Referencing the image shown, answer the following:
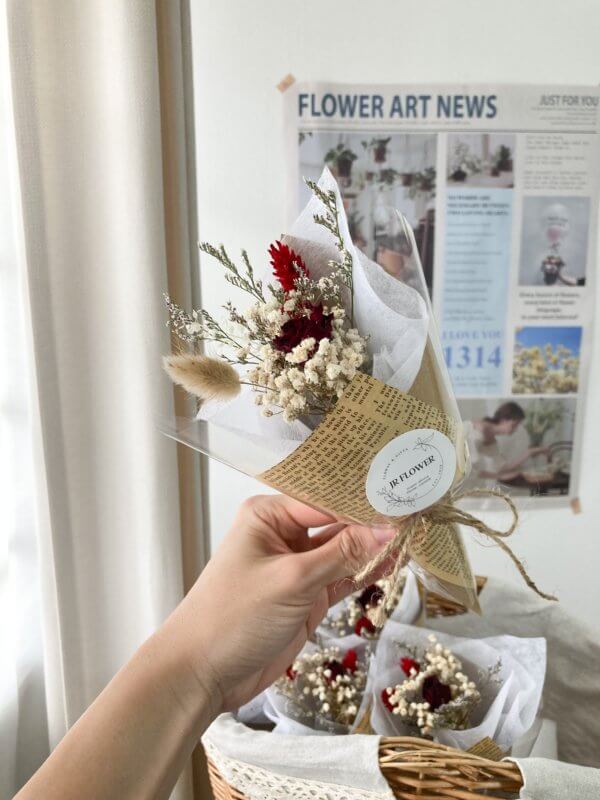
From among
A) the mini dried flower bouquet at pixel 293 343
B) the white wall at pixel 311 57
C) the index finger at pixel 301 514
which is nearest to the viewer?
the mini dried flower bouquet at pixel 293 343

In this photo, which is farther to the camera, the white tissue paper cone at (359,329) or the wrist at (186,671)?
the wrist at (186,671)

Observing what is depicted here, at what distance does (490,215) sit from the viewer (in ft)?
4.85

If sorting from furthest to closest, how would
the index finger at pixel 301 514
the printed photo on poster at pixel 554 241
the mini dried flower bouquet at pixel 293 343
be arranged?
1. the printed photo on poster at pixel 554 241
2. the index finger at pixel 301 514
3. the mini dried flower bouquet at pixel 293 343

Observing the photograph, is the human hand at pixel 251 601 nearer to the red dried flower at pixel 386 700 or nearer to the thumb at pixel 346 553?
the thumb at pixel 346 553

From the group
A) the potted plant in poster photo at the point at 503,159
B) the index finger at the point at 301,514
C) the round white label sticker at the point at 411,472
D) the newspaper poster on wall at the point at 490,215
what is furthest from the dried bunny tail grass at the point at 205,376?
the potted plant in poster photo at the point at 503,159

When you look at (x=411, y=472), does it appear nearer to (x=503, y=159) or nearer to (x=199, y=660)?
(x=199, y=660)

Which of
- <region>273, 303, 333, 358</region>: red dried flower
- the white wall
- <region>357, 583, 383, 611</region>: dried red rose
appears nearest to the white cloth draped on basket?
<region>357, 583, 383, 611</region>: dried red rose

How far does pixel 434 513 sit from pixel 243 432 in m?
0.20

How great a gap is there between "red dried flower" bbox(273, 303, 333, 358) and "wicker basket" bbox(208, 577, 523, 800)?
45cm

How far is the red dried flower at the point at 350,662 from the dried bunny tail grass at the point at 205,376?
0.56 m

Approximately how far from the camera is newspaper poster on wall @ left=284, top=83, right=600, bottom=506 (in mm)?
1421

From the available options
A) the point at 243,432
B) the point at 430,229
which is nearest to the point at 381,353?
the point at 243,432

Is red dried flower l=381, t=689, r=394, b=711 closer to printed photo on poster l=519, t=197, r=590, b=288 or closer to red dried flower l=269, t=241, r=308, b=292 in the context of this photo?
red dried flower l=269, t=241, r=308, b=292

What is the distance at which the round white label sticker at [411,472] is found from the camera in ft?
1.82
